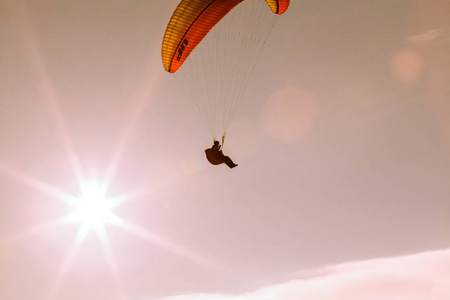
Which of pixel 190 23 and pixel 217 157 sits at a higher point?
pixel 190 23

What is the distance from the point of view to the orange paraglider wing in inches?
669

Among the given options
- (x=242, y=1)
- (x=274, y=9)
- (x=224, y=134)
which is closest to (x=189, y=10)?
(x=242, y=1)

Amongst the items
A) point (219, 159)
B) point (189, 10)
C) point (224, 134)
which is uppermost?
point (189, 10)

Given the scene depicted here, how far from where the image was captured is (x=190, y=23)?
17547 mm

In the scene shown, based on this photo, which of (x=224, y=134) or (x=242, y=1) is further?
(x=224, y=134)

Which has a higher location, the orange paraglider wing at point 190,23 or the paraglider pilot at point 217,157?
the orange paraglider wing at point 190,23

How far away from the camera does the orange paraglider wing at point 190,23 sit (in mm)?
16984

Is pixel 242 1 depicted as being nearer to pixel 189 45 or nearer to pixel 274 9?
pixel 274 9

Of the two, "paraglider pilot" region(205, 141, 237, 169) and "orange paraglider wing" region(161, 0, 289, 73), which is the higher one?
"orange paraglider wing" region(161, 0, 289, 73)

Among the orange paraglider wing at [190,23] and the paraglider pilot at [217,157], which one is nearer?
the orange paraglider wing at [190,23]

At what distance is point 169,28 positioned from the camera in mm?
17734

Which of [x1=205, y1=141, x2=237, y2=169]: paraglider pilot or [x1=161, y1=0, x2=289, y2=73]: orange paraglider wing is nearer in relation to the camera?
[x1=161, y1=0, x2=289, y2=73]: orange paraglider wing

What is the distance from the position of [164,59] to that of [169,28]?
6.26 ft

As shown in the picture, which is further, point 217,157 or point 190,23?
point 217,157
